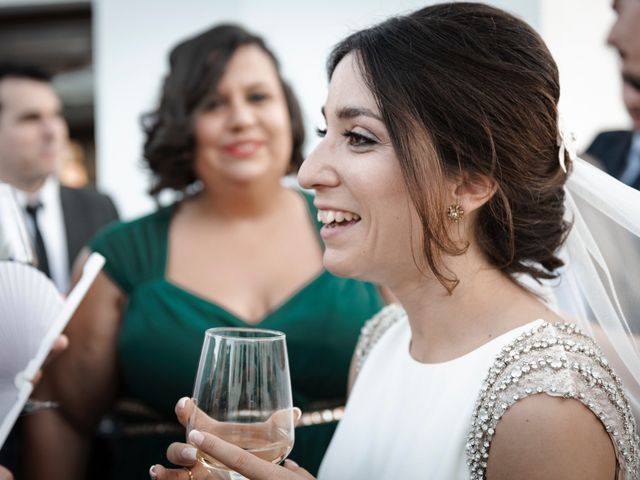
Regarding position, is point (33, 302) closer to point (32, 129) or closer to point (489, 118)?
point (489, 118)

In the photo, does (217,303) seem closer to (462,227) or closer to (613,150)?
(462,227)

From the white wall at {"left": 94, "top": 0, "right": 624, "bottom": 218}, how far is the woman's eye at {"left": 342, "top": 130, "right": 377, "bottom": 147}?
2727mm

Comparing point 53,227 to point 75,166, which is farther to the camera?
point 75,166

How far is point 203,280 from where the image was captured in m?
2.88

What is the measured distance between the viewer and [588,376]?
161 cm

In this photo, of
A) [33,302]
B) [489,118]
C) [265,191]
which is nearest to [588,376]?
[489,118]

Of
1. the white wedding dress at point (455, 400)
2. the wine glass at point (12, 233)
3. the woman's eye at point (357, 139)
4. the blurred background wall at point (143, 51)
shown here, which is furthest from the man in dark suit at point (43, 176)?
the woman's eye at point (357, 139)

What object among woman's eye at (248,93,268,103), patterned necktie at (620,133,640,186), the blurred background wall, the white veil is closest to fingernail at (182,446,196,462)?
the white veil

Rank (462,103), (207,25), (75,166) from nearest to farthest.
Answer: (462,103) → (207,25) → (75,166)

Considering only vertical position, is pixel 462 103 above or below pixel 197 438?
above

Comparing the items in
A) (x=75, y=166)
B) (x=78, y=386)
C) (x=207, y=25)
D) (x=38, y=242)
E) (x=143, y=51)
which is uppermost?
(x=207, y=25)

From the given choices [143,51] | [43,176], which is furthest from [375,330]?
[143,51]

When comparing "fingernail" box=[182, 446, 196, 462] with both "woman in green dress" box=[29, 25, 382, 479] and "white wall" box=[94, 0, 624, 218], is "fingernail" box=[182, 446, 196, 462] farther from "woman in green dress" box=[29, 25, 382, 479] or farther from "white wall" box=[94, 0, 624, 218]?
"white wall" box=[94, 0, 624, 218]

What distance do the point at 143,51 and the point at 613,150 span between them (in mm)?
3930
